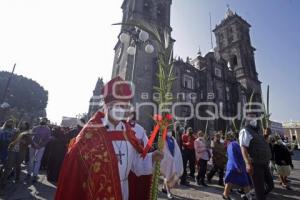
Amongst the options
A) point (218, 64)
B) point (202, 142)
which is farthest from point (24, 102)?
point (202, 142)

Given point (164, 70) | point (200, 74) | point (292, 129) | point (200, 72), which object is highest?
point (200, 72)

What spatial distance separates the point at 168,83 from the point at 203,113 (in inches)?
1238

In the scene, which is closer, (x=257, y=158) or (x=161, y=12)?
(x=257, y=158)

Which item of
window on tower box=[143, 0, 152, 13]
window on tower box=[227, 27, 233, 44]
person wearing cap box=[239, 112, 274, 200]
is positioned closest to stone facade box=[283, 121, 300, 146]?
window on tower box=[227, 27, 233, 44]

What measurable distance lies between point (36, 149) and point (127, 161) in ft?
20.2

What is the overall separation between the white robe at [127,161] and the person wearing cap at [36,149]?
5.90 meters

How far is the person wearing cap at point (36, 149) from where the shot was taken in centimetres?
730

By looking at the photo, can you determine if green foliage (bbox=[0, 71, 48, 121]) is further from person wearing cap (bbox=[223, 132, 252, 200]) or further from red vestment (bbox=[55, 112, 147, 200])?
red vestment (bbox=[55, 112, 147, 200])

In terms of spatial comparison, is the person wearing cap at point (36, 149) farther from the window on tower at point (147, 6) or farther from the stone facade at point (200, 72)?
the window on tower at point (147, 6)

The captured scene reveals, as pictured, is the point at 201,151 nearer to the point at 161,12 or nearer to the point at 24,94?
the point at 161,12

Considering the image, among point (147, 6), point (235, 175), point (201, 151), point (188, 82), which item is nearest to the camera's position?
point (235, 175)

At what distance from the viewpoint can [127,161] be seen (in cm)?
249

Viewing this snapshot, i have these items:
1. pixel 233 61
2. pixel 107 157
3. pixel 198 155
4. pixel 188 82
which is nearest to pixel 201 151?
pixel 198 155

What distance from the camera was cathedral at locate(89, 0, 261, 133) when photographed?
84.1 feet
